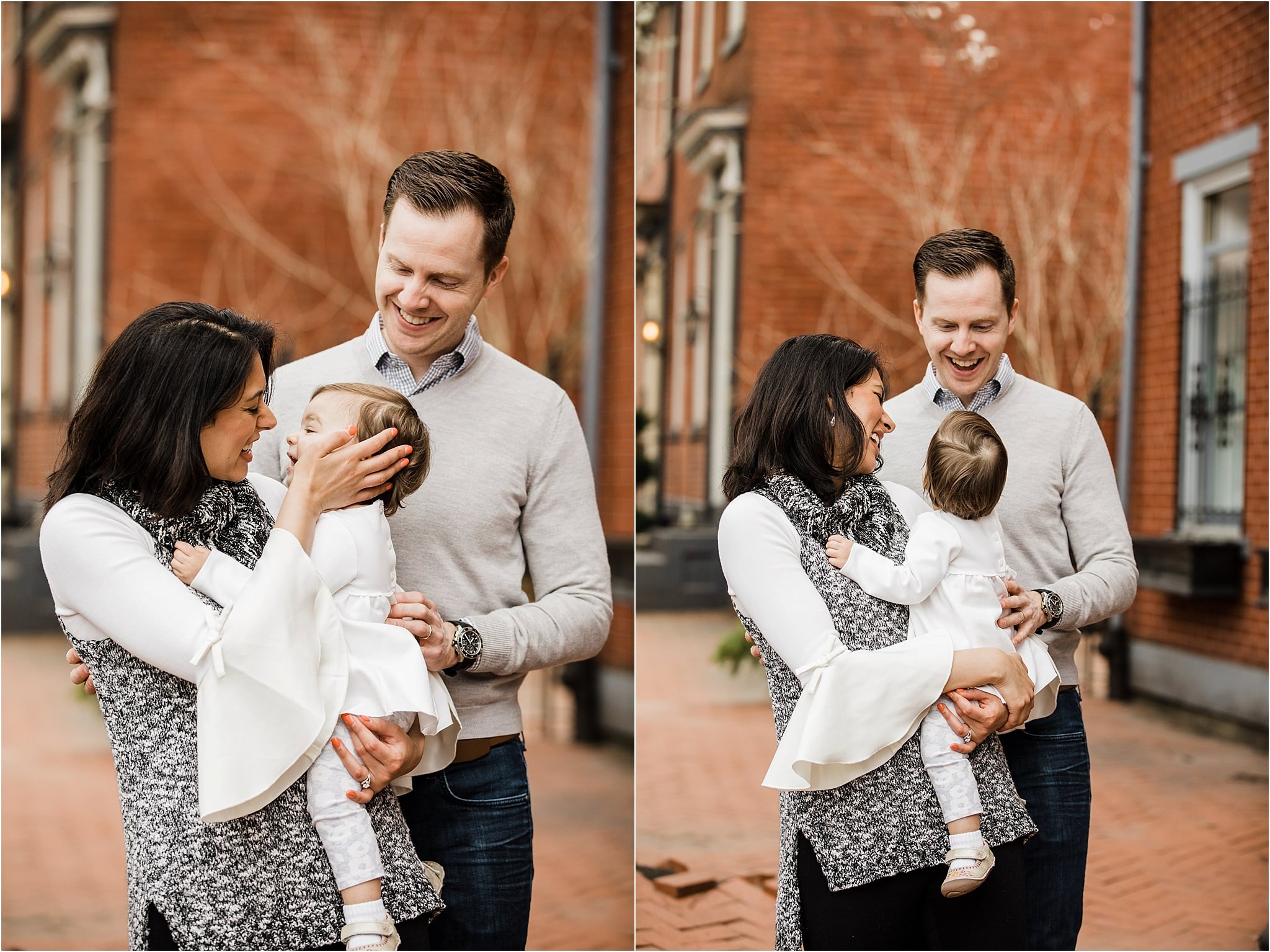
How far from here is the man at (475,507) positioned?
1.90 meters

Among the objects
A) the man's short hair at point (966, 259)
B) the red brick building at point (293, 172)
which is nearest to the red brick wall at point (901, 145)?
the man's short hair at point (966, 259)

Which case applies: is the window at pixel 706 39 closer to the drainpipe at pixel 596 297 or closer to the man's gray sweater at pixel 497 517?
the drainpipe at pixel 596 297

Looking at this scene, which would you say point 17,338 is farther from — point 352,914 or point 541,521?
point 352,914

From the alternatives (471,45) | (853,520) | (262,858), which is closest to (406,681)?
(262,858)

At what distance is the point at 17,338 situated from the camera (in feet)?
13.2

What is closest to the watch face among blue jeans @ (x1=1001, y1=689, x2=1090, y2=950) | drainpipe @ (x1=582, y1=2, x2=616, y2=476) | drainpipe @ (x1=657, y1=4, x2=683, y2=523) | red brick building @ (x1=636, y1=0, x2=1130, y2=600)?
blue jeans @ (x1=1001, y1=689, x2=1090, y2=950)

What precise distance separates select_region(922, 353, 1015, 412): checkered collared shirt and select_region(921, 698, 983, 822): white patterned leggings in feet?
1.93

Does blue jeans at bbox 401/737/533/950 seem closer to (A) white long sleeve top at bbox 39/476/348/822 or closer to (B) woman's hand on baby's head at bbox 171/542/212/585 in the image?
A: (A) white long sleeve top at bbox 39/476/348/822

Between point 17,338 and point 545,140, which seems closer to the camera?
point 17,338

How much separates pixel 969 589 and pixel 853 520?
24 centimetres

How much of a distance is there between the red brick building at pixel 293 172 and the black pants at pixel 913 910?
2.39m

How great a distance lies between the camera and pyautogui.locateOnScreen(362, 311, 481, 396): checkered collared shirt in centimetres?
199

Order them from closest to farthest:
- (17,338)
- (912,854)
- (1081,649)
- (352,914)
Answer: (352,914) < (912,854) < (1081,649) < (17,338)

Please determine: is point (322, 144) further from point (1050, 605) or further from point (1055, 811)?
point (1055, 811)
